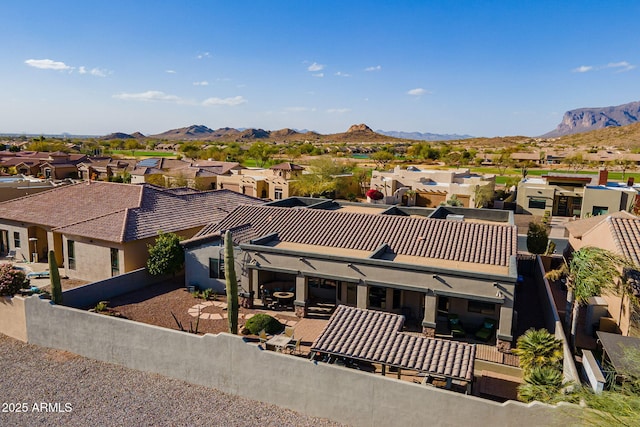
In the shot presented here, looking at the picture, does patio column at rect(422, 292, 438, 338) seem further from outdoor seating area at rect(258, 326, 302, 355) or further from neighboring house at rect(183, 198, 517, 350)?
outdoor seating area at rect(258, 326, 302, 355)

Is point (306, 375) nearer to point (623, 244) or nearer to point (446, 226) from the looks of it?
point (446, 226)

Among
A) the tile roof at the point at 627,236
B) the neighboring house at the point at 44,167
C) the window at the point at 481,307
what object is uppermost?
the tile roof at the point at 627,236

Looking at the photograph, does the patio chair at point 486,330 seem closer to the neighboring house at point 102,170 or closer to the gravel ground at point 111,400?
the gravel ground at point 111,400

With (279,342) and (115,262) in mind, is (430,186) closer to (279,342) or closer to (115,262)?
(115,262)

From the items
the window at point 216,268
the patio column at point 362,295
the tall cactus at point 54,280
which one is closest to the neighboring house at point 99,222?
the window at point 216,268

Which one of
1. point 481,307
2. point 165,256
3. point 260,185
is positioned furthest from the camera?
point 260,185

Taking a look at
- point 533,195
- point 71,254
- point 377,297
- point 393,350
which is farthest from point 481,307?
point 533,195

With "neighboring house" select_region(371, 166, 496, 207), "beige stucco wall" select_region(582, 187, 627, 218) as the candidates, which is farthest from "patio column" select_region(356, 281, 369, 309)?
"beige stucco wall" select_region(582, 187, 627, 218)
